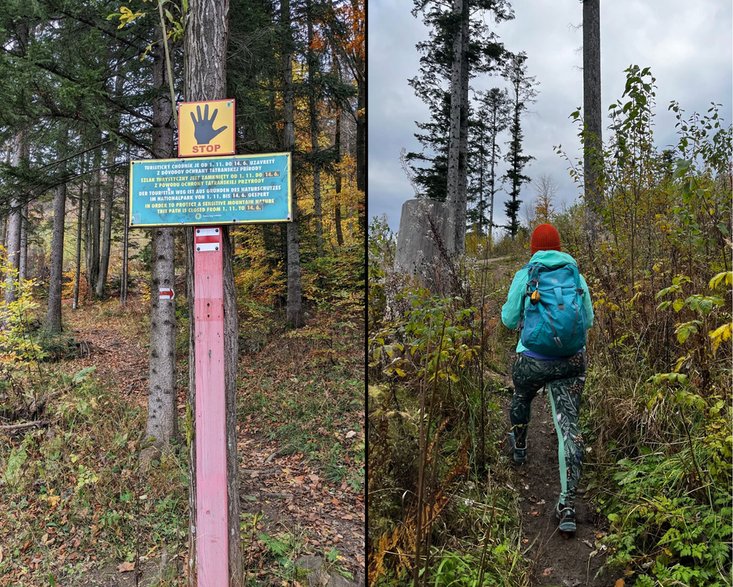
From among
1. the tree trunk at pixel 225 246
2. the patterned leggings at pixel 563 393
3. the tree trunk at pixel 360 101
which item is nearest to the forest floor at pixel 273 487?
the tree trunk at pixel 225 246

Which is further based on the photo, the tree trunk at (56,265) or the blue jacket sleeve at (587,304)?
the tree trunk at (56,265)

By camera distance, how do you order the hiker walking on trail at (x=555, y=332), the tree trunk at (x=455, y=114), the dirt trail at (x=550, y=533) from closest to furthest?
the dirt trail at (x=550, y=533) → the hiker walking on trail at (x=555, y=332) → the tree trunk at (x=455, y=114)

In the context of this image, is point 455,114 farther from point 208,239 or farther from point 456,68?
point 208,239

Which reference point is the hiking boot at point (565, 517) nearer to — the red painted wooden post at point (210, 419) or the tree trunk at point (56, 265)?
the red painted wooden post at point (210, 419)

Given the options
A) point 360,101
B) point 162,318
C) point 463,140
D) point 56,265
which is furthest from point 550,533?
point 56,265

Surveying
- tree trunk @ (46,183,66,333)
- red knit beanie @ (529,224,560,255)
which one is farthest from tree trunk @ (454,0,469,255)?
tree trunk @ (46,183,66,333)

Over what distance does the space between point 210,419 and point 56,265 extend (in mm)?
12697

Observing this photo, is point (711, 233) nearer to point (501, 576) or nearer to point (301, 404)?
point (501, 576)

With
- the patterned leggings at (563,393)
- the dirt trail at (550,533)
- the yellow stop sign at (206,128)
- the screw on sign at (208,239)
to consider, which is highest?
the yellow stop sign at (206,128)

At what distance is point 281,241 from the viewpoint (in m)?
14.2

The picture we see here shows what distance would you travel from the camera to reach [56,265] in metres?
13.5

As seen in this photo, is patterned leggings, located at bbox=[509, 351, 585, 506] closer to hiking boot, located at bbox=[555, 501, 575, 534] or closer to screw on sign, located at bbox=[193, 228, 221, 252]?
hiking boot, located at bbox=[555, 501, 575, 534]

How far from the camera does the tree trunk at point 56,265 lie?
13562mm

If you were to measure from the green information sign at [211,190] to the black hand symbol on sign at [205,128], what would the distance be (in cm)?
16
